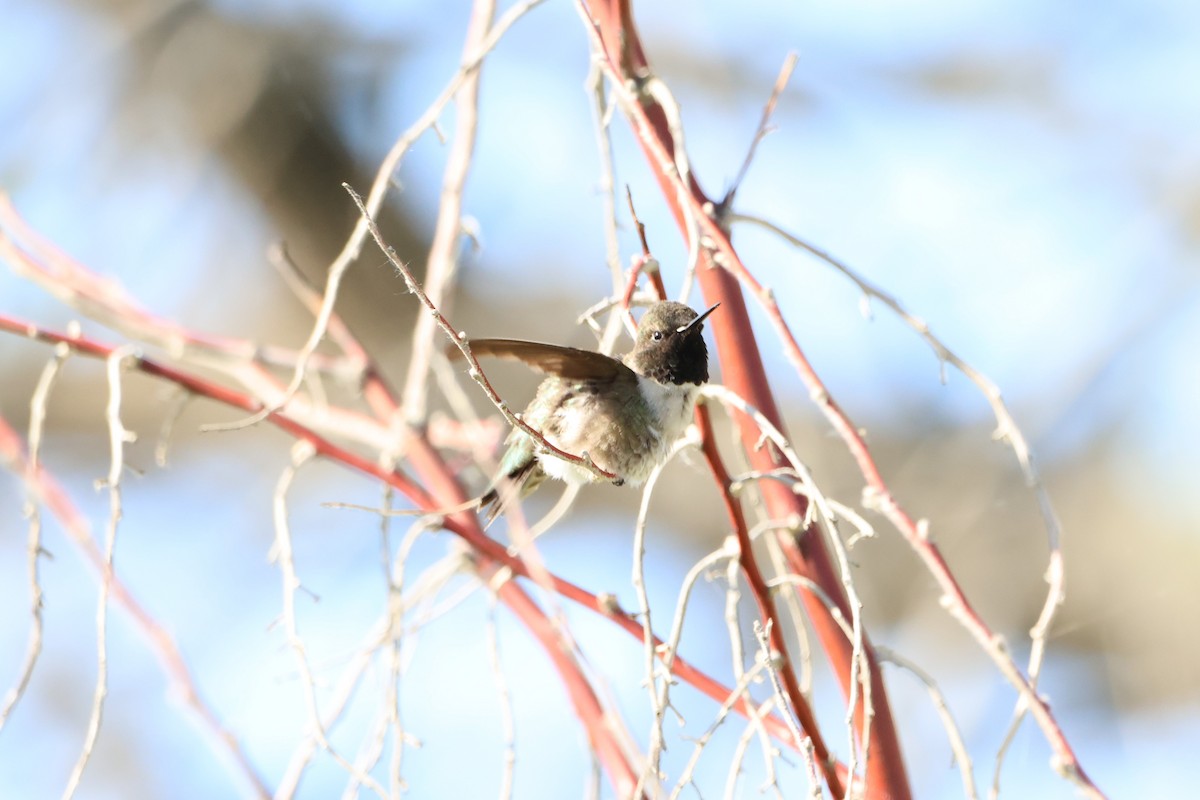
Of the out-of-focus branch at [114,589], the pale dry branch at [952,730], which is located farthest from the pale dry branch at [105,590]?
the pale dry branch at [952,730]

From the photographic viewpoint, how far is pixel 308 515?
5.62 meters

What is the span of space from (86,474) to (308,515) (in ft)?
3.23

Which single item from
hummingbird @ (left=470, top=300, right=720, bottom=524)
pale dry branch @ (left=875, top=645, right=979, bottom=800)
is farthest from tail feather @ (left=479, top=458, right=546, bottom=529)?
pale dry branch @ (left=875, top=645, right=979, bottom=800)

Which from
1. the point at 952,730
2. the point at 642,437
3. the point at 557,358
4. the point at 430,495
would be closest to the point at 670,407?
the point at 642,437

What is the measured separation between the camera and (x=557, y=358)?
2.21 metres

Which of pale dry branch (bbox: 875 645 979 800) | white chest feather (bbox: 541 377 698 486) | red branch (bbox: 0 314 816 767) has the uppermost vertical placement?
white chest feather (bbox: 541 377 698 486)

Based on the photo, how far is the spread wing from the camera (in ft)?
6.17

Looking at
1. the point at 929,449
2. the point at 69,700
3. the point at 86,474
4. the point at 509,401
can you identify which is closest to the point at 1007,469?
the point at 929,449

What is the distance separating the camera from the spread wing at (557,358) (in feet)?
6.17

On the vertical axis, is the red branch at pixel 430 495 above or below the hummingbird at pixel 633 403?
below

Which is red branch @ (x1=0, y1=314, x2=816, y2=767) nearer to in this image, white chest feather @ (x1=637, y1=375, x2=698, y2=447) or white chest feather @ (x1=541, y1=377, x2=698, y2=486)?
white chest feather @ (x1=541, y1=377, x2=698, y2=486)

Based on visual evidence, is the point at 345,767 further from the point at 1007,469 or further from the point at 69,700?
the point at 69,700

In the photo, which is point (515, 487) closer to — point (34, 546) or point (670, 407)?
point (670, 407)

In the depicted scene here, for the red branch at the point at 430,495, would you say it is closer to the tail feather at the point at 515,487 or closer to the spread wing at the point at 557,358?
the tail feather at the point at 515,487
